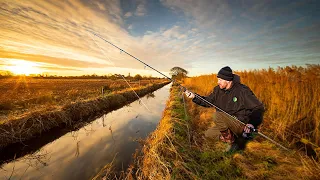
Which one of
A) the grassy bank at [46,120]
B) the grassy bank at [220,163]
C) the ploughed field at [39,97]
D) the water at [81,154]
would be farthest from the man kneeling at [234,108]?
the ploughed field at [39,97]

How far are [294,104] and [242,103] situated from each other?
253 cm

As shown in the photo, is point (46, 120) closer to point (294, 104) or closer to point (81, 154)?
point (81, 154)

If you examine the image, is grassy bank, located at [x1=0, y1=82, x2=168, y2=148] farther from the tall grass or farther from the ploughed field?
the tall grass

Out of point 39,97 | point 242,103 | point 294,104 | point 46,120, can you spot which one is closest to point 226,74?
point 242,103

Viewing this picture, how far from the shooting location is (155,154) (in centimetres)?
374

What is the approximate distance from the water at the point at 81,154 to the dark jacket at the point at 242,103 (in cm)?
340

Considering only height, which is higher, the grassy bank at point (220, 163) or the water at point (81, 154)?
the grassy bank at point (220, 163)

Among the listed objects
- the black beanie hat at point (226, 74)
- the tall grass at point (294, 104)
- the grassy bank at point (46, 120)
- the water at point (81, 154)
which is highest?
the black beanie hat at point (226, 74)

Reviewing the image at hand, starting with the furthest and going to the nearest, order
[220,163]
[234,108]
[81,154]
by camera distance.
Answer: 1. [81,154]
2. [234,108]
3. [220,163]

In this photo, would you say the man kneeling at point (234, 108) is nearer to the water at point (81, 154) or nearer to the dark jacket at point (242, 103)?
the dark jacket at point (242, 103)

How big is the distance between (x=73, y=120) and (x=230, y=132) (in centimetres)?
770

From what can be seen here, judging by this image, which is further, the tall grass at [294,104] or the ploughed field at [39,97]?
the ploughed field at [39,97]

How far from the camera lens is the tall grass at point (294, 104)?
14.8ft

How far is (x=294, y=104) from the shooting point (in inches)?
196
